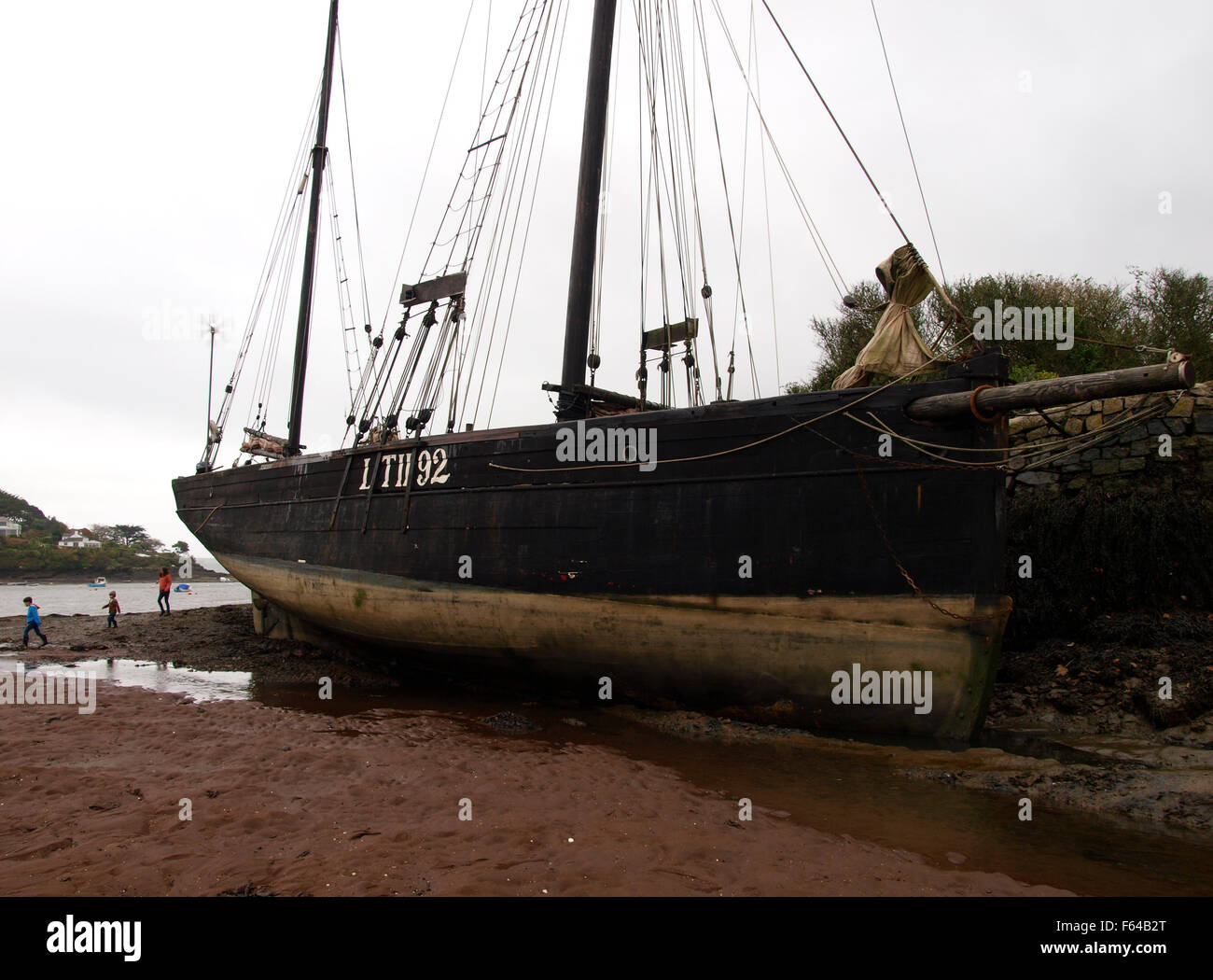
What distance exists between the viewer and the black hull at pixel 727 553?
6.18 meters

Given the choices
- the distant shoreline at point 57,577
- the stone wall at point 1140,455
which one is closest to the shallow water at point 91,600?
the distant shoreline at point 57,577

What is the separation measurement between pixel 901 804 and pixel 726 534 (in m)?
2.95

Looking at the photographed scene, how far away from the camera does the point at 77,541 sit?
8031 centimetres

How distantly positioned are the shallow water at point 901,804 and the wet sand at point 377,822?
0.23 metres

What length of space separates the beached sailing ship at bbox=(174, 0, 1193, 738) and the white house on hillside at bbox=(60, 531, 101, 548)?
88.0 metres

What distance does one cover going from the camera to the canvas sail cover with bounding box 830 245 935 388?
716cm

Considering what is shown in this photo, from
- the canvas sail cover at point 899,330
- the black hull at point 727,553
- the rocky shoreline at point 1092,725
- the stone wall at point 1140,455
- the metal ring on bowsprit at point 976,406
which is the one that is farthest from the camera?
the stone wall at point 1140,455
